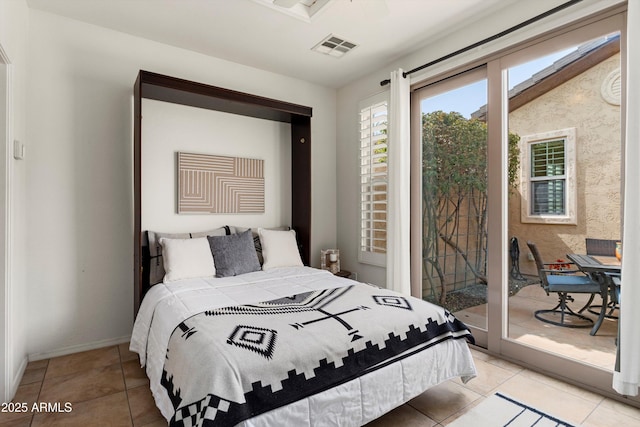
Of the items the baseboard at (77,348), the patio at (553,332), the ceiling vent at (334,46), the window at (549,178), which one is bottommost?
the baseboard at (77,348)

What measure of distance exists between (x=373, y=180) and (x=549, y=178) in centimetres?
166

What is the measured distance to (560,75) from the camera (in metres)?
2.36

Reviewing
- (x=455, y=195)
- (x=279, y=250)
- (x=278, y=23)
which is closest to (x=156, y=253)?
(x=279, y=250)

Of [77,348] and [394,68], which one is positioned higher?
[394,68]

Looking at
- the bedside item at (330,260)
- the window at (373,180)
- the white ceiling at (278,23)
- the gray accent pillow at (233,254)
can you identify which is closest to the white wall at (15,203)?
the white ceiling at (278,23)

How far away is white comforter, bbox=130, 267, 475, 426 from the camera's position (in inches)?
60.7

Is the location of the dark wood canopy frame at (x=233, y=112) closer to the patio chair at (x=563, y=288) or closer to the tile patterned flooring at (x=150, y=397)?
the tile patterned flooring at (x=150, y=397)

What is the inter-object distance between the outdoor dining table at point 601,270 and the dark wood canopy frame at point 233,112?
230 cm

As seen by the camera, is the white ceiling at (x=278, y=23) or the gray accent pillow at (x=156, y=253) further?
the gray accent pillow at (x=156, y=253)

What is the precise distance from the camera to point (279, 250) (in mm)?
3250

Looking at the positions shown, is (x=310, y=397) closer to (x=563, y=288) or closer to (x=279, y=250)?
(x=279, y=250)

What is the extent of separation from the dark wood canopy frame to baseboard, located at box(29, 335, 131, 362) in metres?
0.45

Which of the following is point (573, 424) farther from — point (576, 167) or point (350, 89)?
point (350, 89)

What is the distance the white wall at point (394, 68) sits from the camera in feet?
7.56
